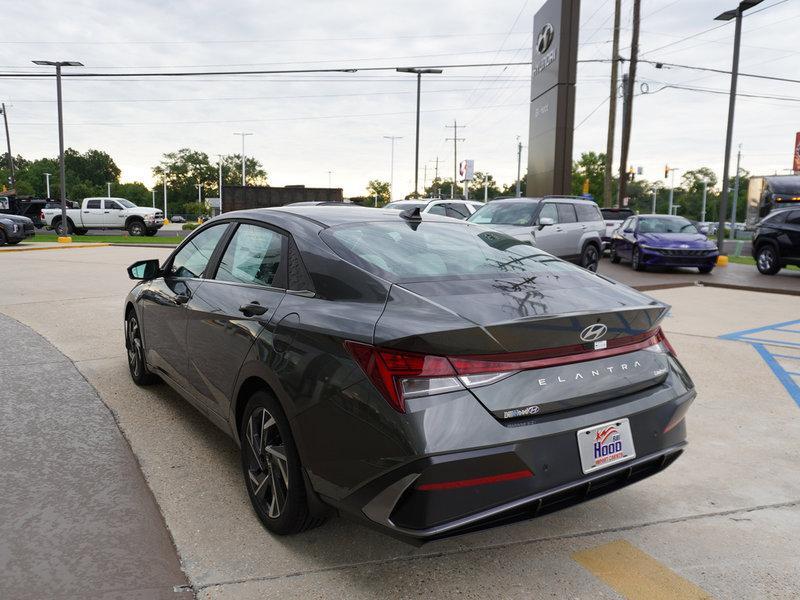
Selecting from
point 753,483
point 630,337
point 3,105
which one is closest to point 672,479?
point 753,483

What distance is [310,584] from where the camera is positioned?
2.61 metres

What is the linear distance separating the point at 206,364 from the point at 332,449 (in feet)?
4.74

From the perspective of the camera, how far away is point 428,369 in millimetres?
2266

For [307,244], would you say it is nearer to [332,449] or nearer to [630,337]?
[332,449]

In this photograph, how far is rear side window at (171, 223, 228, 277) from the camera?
4043mm

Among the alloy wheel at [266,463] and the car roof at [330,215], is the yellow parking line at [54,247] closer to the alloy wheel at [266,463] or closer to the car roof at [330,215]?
the car roof at [330,215]

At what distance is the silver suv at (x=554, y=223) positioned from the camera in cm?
1342

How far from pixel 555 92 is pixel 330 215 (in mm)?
18613

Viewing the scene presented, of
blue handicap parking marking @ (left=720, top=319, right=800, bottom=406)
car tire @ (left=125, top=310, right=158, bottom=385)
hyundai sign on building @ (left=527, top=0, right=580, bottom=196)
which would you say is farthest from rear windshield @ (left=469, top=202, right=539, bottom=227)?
car tire @ (left=125, top=310, right=158, bottom=385)

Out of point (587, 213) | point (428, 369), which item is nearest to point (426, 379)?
point (428, 369)

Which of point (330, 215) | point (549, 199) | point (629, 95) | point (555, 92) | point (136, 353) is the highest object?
point (629, 95)

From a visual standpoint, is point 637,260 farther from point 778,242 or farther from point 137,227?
point 137,227

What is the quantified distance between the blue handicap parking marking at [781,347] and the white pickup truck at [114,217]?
95.3ft

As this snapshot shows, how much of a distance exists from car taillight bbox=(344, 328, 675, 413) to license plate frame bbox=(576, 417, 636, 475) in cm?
34
